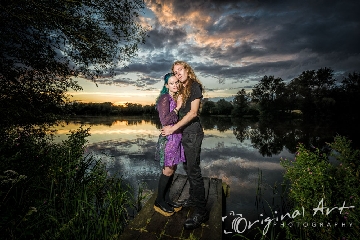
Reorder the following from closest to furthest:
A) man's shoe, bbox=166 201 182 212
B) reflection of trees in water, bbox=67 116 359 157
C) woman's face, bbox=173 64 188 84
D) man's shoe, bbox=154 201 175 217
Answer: woman's face, bbox=173 64 188 84 → man's shoe, bbox=154 201 175 217 → man's shoe, bbox=166 201 182 212 → reflection of trees in water, bbox=67 116 359 157

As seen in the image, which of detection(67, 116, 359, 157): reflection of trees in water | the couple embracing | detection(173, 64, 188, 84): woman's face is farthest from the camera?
detection(67, 116, 359, 157): reflection of trees in water

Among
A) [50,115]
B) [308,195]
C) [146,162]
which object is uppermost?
[50,115]

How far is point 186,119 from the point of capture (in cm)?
282

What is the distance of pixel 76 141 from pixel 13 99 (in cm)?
220

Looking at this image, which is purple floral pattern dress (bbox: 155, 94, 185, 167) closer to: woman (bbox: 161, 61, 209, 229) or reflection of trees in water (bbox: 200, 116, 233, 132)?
woman (bbox: 161, 61, 209, 229)

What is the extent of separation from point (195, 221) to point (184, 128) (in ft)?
4.73

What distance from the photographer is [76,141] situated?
258 inches

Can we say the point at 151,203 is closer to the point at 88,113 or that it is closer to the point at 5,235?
the point at 5,235

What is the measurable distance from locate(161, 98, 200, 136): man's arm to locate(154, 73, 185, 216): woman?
132 mm

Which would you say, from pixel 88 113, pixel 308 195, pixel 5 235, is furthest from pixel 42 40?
pixel 88 113

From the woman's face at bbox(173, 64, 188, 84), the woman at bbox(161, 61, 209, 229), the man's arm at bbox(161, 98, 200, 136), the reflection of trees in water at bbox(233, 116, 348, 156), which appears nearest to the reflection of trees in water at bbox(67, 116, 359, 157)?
the reflection of trees in water at bbox(233, 116, 348, 156)

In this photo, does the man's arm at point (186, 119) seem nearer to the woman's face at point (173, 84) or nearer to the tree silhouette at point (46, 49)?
the woman's face at point (173, 84)

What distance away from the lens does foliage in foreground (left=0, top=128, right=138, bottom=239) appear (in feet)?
9.16

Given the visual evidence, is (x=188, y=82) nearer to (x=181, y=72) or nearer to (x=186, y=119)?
(x=181, y=72)
